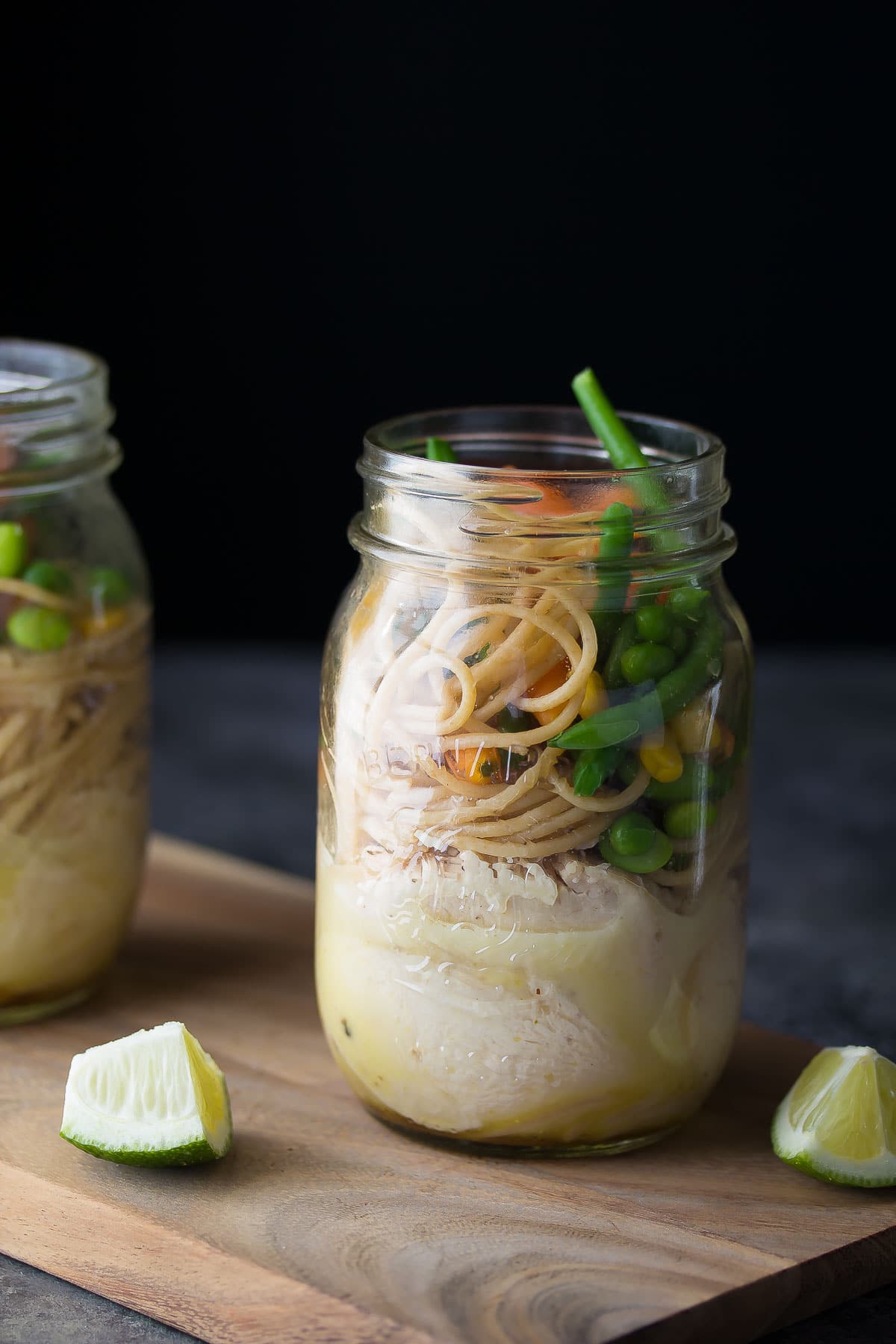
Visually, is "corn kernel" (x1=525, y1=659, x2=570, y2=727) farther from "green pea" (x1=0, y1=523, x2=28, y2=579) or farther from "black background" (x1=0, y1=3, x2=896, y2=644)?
"black background" (x1=0, y1=3, x2=896, y2=644)

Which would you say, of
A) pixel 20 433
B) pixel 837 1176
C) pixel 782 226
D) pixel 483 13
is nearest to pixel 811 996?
pixel 837 1176

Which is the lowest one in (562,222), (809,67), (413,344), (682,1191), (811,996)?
(811,996)

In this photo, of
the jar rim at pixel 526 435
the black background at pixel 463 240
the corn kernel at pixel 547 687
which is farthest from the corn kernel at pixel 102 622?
the black background at pixel 463 240

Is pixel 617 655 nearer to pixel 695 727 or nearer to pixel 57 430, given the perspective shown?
pixel 695 727

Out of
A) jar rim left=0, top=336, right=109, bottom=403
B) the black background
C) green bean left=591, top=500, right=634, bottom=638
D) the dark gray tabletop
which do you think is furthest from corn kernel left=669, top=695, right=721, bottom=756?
the black background

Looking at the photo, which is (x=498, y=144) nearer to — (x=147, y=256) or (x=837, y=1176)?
(x=147, y=256)

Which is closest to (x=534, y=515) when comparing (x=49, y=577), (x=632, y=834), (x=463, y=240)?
(x=632, y=834)

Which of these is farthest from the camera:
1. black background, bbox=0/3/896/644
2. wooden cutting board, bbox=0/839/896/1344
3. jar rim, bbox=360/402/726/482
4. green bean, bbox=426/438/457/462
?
black background, bbox=0/3/896/644
